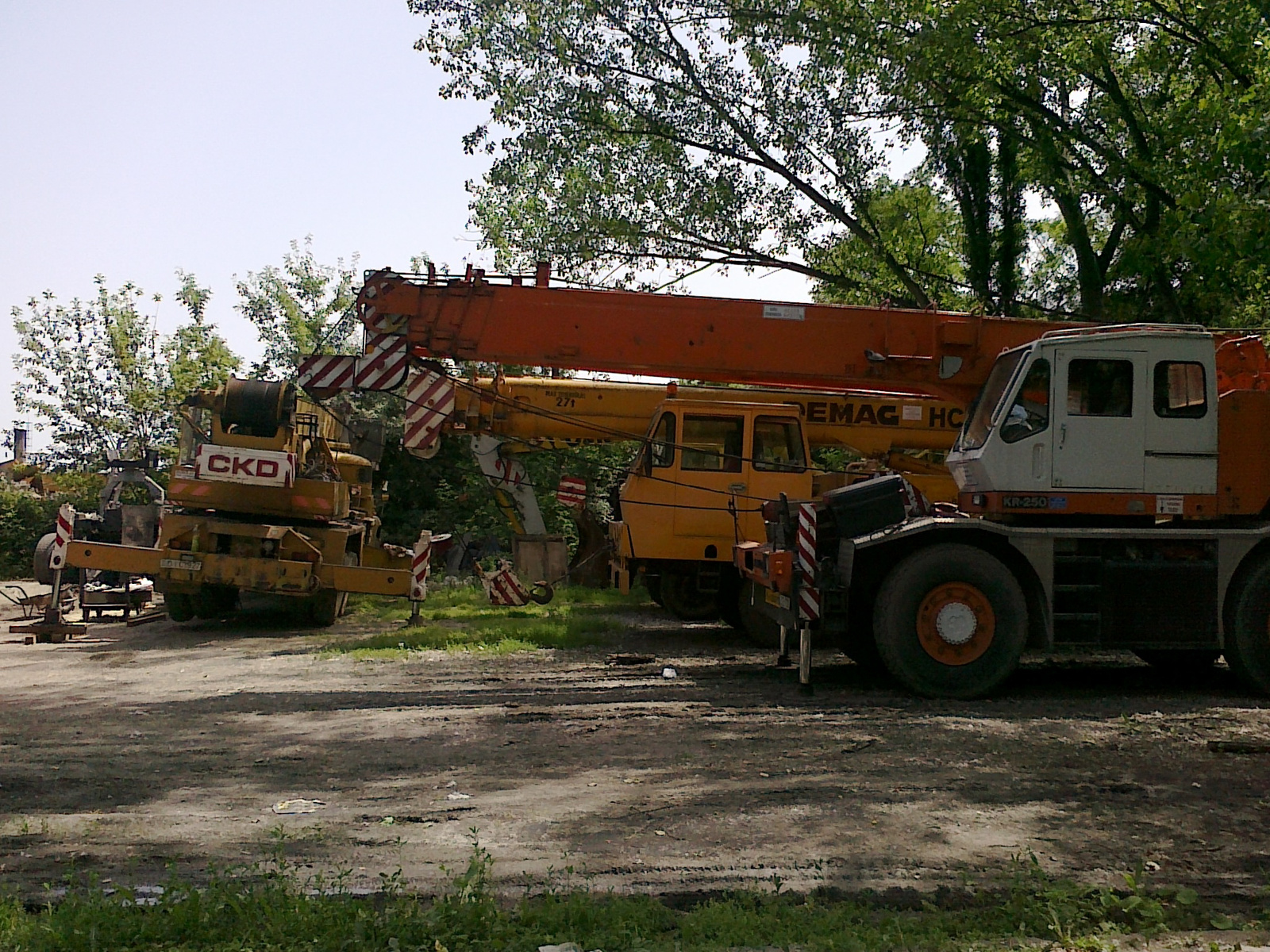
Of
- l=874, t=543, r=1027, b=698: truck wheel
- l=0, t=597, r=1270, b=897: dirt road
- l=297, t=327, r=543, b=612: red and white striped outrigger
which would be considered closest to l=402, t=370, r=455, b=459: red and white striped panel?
l=297, t=327, r=543, b=612: red and white striped outrigger

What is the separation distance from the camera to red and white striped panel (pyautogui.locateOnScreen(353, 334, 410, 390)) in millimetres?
10820

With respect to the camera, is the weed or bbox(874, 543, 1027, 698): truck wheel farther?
the weed

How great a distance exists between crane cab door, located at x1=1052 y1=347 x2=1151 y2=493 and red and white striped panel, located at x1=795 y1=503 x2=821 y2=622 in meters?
1.97

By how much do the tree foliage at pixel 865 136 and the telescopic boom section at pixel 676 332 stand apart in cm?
675

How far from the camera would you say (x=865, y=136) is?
21766mm

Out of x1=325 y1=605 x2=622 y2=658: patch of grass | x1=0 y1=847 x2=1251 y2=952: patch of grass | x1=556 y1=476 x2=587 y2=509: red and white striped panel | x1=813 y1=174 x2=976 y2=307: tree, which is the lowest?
x1=0 y1=847 x2=1251 y2=952: patch of grass

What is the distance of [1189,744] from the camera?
Result: 7656 millimetres

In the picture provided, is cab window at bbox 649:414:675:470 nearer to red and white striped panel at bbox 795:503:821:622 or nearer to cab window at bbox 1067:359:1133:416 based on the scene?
red and white striped panel at bbox 795:503:821:622

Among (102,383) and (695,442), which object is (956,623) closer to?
(695,442)

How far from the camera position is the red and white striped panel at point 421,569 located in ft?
46.4

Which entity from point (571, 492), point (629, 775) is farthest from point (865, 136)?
point (629, 775)

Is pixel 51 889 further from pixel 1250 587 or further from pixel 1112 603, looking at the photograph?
pixel 1250 587

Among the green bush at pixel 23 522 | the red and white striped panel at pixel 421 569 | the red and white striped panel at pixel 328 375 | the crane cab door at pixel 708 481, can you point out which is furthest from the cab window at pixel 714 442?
the green bush at pixel 23 522

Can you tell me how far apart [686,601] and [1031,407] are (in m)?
6.38
